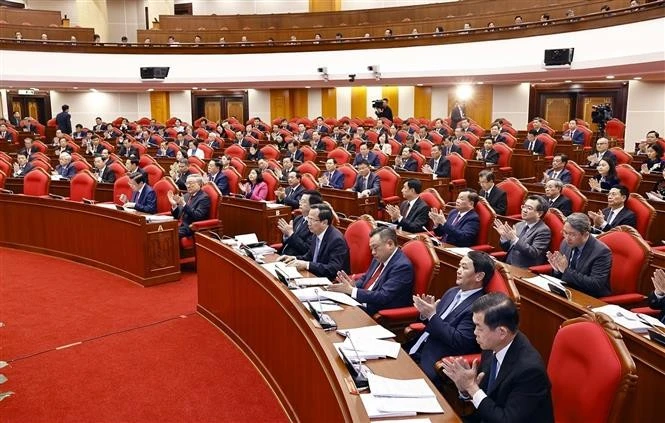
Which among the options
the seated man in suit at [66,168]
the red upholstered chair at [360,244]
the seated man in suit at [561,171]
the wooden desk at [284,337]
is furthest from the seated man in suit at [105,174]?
the seated man in suit at [561,171]

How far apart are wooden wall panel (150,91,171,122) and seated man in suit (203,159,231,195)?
14.4 meters

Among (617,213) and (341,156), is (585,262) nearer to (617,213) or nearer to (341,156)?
(617,213)

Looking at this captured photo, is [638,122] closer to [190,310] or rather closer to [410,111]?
[410,111]

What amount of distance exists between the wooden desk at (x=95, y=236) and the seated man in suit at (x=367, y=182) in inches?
102

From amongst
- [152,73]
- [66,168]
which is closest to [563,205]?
[66,168]

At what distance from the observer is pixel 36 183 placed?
7.91 m

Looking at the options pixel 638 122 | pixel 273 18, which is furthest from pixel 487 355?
pixel 273 18

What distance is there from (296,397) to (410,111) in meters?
16.9

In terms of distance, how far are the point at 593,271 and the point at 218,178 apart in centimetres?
538

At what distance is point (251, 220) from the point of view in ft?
23.4

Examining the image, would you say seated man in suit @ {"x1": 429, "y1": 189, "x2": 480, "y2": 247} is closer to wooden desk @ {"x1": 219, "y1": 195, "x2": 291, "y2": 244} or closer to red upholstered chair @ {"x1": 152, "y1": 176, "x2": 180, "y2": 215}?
wooden desk @ {"x1": 219, "y1": 195, "x2": 291, "y2": 244}

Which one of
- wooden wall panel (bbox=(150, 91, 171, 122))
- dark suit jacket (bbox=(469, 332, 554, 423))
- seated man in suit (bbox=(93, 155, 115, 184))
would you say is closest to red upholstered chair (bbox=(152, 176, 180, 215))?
seated man in suit (bbox=(93, 155, 115, 184))

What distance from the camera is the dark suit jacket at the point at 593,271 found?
386cm

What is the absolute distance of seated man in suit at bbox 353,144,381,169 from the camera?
9534 mm
